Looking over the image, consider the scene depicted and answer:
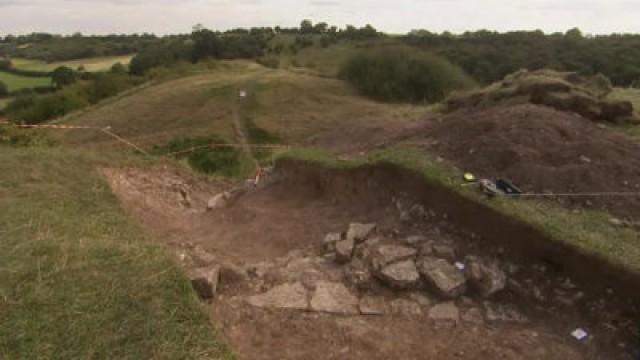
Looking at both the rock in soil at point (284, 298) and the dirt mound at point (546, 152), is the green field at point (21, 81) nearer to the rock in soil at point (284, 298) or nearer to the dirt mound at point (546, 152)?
the dirt mound at point (546, 152)

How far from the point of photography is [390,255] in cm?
630

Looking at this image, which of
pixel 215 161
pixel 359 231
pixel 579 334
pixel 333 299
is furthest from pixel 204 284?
pixel 215 161

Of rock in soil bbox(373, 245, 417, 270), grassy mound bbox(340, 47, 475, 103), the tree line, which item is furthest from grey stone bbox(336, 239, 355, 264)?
grassy mound bbox(340, 47, 475, 103)

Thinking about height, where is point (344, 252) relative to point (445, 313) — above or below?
above

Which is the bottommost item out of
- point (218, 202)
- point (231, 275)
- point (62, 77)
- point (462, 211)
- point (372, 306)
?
point (62, 77)

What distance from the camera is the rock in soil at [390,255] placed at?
6.20 meters

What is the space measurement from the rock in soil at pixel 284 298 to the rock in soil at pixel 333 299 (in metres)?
0.12

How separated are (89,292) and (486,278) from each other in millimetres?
3683

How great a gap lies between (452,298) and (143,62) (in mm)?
50405

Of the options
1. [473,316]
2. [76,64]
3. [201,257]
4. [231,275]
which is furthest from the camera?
[76,64]

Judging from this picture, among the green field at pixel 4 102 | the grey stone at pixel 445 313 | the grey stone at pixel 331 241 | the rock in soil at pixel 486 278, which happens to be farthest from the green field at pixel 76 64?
the grey stone at pixel 445 313

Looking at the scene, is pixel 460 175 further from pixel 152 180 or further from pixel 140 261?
pixel 152 180

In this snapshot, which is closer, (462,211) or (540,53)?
(462,211)

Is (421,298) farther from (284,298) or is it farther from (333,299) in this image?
(284,298)
